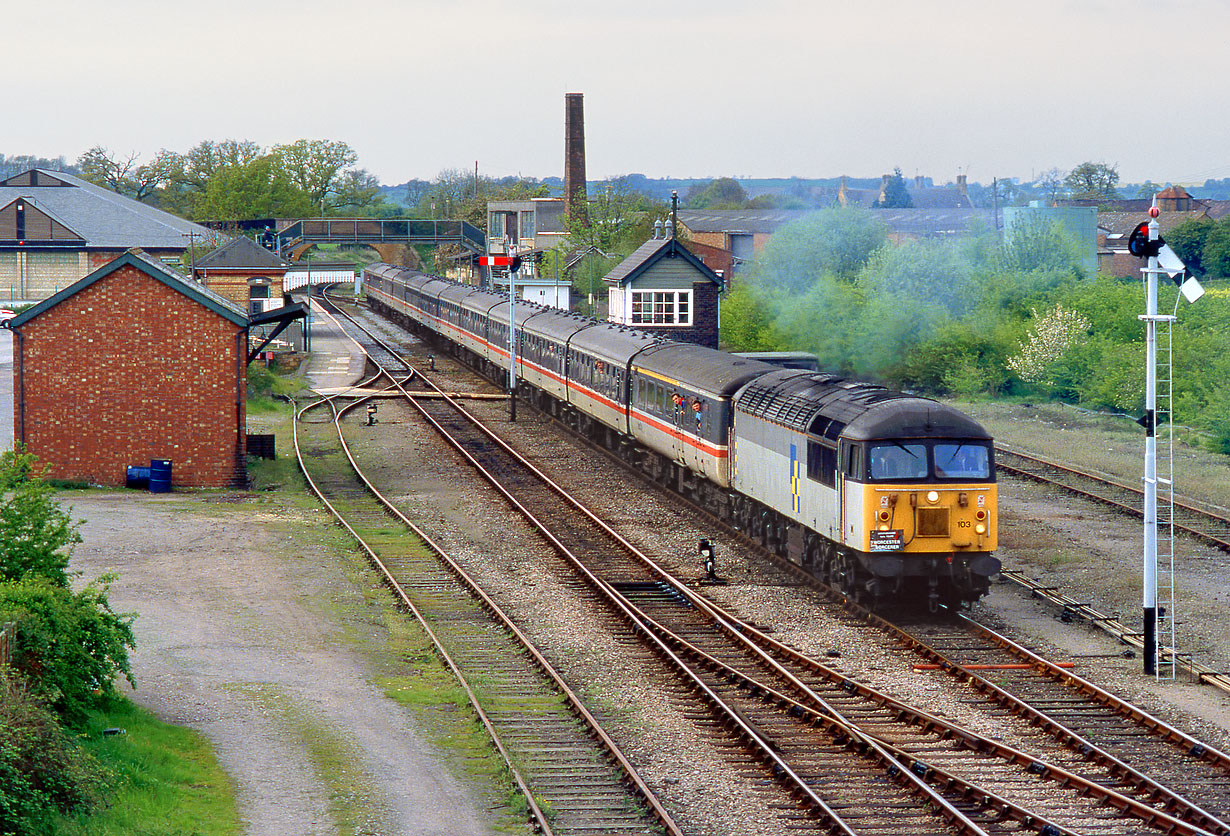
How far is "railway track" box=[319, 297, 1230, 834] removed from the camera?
13.0 meters

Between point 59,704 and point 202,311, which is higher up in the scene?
point 202,311

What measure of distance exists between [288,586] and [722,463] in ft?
28.4

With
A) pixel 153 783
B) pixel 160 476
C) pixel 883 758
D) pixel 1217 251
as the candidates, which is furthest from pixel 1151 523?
pixel 1217 251

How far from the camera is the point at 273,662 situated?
60.8 ft

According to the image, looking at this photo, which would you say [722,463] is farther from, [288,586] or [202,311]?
[202,311]

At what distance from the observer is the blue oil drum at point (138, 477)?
32.0 meters

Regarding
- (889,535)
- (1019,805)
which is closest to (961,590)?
(889,535)

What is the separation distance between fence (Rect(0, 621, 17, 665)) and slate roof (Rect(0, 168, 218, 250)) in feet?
247

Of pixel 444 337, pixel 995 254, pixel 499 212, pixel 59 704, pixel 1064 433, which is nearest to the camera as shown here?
pixel 59 704

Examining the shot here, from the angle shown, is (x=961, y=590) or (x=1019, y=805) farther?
(x=961, y=590)

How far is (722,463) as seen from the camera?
2700 centimetres

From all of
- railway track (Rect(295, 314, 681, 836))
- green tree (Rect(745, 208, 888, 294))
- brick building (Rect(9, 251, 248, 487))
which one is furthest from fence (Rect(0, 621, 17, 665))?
green tree (Rect(745, 208, 888, 294))

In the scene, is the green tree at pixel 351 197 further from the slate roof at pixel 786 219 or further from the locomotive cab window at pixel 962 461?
the locomotive cab window at pixel 962 461

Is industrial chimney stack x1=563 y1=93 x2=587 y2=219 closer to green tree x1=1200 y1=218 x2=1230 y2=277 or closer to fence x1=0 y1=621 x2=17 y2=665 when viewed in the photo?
green tree x1=1200 y1=218 x2=1230 y2=277
